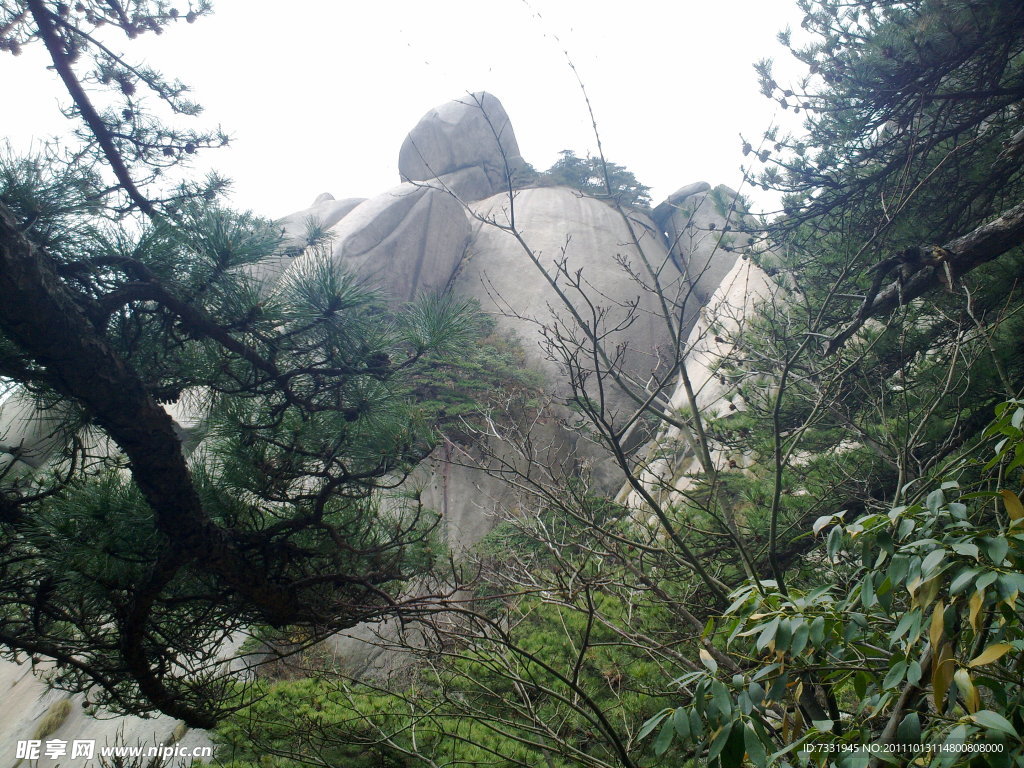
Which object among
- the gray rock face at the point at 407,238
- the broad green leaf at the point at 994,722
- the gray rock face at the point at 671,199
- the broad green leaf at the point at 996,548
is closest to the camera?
the broad green leaf at the point at 994,722

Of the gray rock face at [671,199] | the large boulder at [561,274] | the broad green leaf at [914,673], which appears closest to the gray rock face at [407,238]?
the large boulder at [561,274]

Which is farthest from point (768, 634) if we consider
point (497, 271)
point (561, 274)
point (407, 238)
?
point (497, 271)

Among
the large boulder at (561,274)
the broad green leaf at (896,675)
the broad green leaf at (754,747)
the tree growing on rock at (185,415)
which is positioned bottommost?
the broad green leaf at (754,747)

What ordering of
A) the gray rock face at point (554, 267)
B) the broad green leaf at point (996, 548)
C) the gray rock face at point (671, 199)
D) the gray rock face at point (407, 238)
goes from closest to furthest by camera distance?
the broad green leaf at point (996, 548) → the gray rock face at point (407, 238) → the gray rock face at point (554, 267) → the gray rock face at point (671, 199)

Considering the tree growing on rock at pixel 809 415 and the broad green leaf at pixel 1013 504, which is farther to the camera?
the tree growing on rock at pixel 809 415

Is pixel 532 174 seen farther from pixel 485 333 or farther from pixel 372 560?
pixel 372 560

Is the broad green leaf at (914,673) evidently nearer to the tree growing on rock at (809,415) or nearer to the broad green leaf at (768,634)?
the broad green leaf at (768,634)

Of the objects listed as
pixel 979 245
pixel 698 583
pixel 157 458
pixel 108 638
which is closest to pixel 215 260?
pixel 157 458

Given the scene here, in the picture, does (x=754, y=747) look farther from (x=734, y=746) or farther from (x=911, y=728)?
(x=911, y=728)

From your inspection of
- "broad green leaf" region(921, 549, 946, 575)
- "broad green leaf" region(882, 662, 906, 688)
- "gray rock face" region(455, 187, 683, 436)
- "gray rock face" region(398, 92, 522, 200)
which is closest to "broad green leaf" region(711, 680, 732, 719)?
"broad green leaf" region(882, 662, 906, 688)

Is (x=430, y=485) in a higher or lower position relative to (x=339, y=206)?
lower

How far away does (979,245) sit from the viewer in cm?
282

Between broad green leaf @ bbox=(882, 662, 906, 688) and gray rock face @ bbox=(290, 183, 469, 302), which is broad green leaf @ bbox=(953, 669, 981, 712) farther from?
gray rock face @ bbox=(290, 183, 469, 302)

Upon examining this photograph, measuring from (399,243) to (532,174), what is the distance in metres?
5.80
